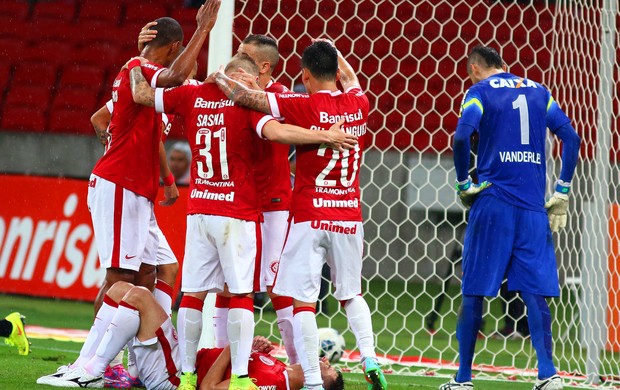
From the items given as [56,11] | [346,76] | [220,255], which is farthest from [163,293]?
[56,11]

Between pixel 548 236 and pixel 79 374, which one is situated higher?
pixel 548 236

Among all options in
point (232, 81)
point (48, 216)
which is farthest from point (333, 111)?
point (48, 216)

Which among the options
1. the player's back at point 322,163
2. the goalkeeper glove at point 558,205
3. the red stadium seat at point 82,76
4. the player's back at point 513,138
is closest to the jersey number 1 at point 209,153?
the player's back at point 322,163

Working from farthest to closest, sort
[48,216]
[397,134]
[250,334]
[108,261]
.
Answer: [397,134] < [48,216] < [108,261] < [250,334]

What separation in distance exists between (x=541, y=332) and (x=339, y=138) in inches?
60.1

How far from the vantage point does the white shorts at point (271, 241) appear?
5.15 meters

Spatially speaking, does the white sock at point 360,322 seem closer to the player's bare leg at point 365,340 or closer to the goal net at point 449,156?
the player's bare leg at point 365,340

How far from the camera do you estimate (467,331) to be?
17.3ft

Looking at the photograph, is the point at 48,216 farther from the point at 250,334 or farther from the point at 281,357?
the point at 250,334

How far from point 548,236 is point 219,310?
1.81 m

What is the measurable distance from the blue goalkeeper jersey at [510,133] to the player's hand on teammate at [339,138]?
0.85m

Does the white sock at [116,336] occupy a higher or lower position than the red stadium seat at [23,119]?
lower

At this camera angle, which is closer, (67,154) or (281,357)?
(281,357)

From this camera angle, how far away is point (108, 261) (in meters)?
5.18
